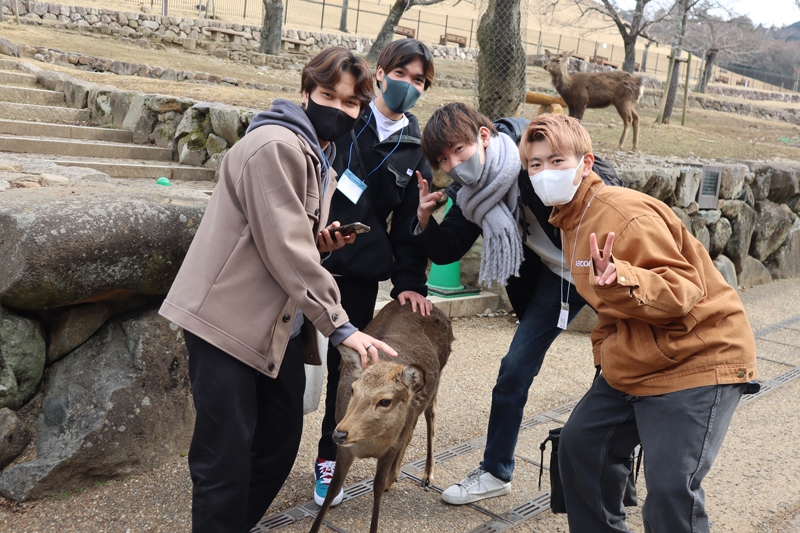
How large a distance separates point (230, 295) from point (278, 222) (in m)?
0.32

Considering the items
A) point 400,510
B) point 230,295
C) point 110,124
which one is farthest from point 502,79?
point 230,295

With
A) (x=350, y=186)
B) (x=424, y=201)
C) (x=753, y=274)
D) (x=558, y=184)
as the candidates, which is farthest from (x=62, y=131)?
(x=753, y=274)

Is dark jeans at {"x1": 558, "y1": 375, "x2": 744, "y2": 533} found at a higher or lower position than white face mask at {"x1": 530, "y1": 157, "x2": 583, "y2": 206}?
lower

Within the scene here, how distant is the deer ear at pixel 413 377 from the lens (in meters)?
2.79

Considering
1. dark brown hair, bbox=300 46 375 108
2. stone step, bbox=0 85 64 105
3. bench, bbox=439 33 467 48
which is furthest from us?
bench, bbox=439 33 467 48

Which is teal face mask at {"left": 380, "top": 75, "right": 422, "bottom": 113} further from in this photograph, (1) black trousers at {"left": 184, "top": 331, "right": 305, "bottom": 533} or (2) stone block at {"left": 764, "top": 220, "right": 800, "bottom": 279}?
(2) stone block at {"left": 764, "top": 220, "right": 800, "bottom": 279}

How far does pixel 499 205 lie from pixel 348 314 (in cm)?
103

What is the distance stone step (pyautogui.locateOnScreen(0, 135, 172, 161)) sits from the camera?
752cm

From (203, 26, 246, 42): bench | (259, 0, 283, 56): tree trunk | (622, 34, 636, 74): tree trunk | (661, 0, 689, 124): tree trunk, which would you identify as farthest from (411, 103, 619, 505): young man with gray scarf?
(622, 34, 636, 74): tree trunk

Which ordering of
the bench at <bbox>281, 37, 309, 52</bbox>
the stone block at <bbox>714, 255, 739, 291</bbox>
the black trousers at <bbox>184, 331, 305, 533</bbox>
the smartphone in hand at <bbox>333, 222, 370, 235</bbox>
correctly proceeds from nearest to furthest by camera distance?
the black trousers at <bbox>184, 331, 305, 533</bbox>
the smartphone in hand at <bbox>333, 222, 370, 235</bbox>
the stone block at <bbox>714, 255, 739, 291</bbox>
the bench at <bbox>281, 37, 309, 52</bbox>

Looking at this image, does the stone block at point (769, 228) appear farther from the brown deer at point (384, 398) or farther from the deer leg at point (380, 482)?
the deer leg at point (380, 482)

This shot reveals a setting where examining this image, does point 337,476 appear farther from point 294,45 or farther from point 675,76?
point 294,45

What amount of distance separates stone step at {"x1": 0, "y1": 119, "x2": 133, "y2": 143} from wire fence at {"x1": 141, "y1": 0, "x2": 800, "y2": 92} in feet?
49.1

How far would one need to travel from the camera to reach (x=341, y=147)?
3.35 meters
